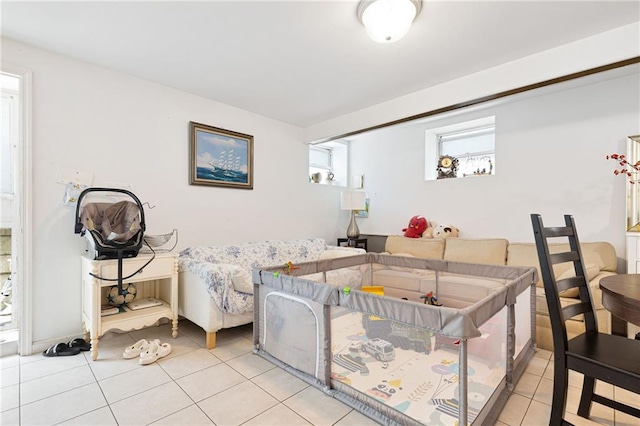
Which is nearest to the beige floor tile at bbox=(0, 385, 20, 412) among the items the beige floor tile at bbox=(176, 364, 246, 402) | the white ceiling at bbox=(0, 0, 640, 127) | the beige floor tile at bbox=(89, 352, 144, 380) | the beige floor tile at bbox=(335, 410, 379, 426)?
the beige floor tile at bbox=(89, 352, 144, 380)

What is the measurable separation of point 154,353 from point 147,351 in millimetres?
76

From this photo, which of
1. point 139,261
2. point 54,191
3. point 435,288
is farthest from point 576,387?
point 54,191

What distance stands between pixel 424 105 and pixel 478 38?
899 millimetres

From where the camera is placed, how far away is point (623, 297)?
119 cm

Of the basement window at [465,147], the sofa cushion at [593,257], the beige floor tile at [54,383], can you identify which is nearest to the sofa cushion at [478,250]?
the sofa cushion at [593,257]

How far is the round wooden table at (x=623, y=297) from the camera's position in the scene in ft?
3.76

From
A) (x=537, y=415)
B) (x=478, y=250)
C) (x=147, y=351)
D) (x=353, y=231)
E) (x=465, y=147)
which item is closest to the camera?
(x=537, y=415)

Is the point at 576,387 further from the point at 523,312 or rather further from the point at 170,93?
the point at 170,93

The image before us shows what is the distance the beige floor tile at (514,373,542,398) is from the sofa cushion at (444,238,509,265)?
4.30ft

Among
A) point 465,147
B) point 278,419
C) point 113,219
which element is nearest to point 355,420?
point 278,419

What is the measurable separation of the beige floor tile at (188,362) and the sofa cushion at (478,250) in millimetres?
2689

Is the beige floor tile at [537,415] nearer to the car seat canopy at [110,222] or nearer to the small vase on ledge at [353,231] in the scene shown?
the car seat canopy at [110,222]

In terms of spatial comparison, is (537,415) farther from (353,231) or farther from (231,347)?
(353,231)

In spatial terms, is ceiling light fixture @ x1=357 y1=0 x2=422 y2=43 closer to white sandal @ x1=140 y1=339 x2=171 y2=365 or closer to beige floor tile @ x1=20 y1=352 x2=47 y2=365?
white sandal @ x1=140 y1=339 x2=171 y2=365
